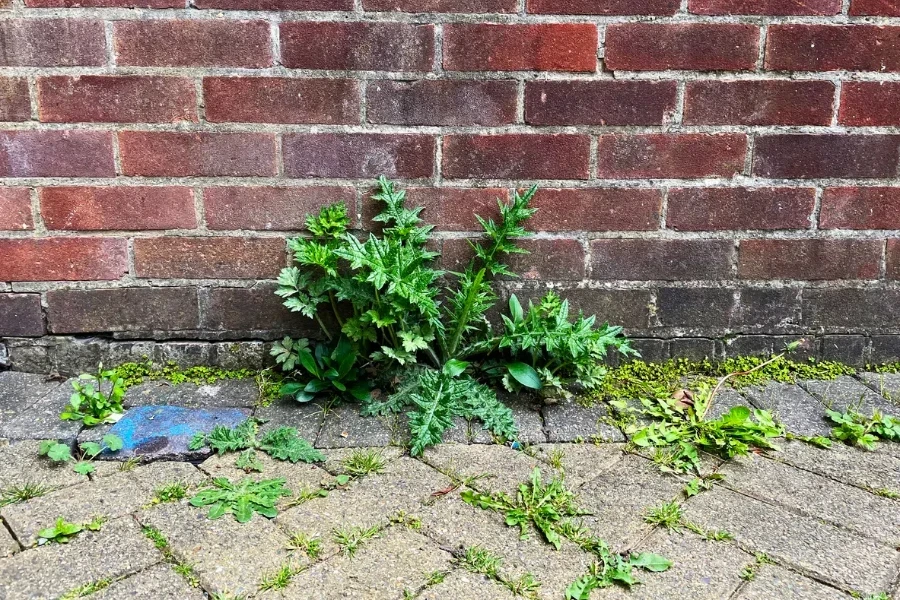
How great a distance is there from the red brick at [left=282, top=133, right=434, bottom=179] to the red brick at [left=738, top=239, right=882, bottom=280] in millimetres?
1119

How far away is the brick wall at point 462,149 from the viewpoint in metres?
1.93

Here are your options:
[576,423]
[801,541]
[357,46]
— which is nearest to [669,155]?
[576,423]

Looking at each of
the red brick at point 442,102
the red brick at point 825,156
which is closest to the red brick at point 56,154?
the red brick at point 442,102

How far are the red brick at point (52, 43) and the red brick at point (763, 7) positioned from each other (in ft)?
5.95

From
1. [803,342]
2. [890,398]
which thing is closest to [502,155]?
[803,342]

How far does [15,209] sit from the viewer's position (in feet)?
6.61

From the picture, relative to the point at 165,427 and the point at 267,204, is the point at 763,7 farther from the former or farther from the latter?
the point at 165,427

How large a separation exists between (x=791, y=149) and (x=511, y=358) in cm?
113

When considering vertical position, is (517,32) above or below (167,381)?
above

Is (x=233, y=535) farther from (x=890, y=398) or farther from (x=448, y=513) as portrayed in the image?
(x=890, y=398)

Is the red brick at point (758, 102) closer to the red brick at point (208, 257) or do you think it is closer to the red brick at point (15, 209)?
the red brick at point (208, 257)

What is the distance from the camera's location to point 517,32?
1942mm

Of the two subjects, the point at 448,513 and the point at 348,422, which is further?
the point at 348,422

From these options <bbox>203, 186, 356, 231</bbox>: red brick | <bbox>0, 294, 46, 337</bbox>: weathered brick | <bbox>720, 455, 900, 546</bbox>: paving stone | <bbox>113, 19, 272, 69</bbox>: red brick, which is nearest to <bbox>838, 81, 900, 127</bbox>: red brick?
<bbox>720, 455, 900, 546</bbox>: paving stone
